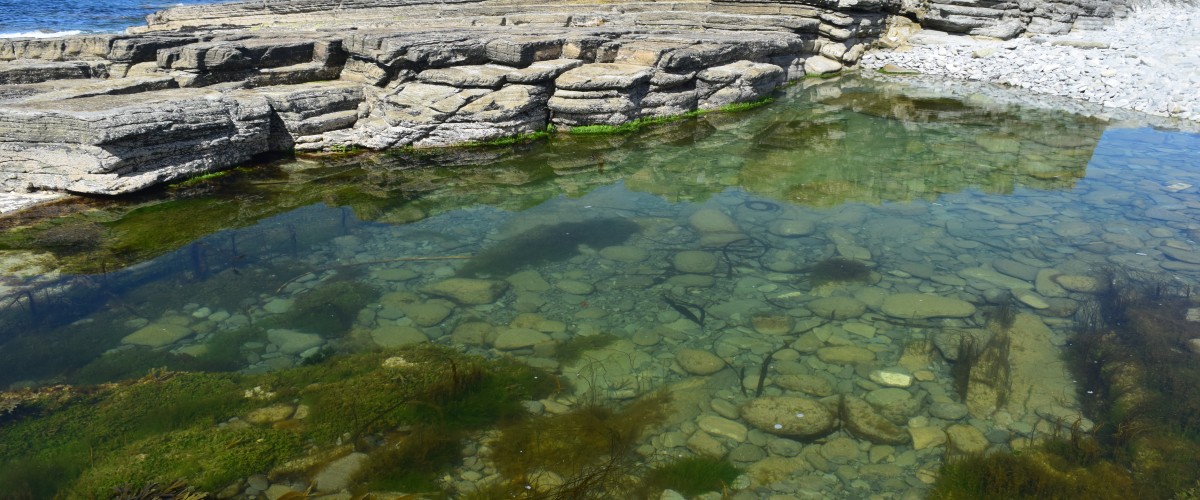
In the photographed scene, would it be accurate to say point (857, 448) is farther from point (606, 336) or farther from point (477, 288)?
point (477, 288)

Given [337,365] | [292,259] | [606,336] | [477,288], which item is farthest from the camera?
[292,259]

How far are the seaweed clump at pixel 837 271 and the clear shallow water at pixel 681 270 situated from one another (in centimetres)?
4

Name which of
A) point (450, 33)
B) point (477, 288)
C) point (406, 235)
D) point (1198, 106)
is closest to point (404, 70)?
point (450, 33)

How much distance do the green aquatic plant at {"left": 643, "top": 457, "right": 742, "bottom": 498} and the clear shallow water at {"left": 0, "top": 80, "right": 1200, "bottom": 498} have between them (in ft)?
0.36

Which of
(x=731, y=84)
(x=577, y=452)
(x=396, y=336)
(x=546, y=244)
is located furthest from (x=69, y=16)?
(x=577, y=452)

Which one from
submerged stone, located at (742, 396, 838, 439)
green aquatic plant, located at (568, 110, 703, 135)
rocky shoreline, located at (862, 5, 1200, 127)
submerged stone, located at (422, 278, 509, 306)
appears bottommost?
submerged stone, located at (742, 396, 838, 439)

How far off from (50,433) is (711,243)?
4.95 metres

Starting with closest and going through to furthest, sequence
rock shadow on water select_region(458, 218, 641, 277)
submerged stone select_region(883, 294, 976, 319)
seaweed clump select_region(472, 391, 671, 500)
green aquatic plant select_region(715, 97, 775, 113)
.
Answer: seaweed clump select_region(472, 391, 671, 500) < submerged stone select_region(883, 294, 976, 319) < rock shadow on water select_region(458, 218, 641, 277) < green aquatic plant select_region(715, 97, 775, 113)

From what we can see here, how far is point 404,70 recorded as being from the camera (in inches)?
389

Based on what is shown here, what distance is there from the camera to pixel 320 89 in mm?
9484

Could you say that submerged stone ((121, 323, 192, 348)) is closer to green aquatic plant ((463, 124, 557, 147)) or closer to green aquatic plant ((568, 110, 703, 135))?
green aquatic plant ((463, 124, 557, 147))

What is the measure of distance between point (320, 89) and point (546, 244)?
433cm

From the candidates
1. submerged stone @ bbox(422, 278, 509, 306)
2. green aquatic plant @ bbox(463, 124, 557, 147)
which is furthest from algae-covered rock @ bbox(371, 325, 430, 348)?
green aquatic plant @ bbox(463, 124, 557, 147)

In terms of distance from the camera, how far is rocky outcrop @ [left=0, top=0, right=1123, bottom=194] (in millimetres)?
7664
